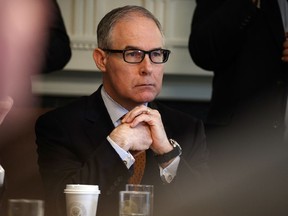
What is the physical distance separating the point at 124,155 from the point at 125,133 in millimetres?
82

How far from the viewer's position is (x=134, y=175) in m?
3.27

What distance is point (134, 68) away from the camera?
131 inches

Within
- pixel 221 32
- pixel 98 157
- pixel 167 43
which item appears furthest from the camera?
pixel 167 43

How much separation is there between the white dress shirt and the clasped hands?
26 millimetres

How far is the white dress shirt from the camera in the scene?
10.2ft

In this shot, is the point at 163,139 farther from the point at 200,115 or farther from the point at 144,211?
the point at 200,115

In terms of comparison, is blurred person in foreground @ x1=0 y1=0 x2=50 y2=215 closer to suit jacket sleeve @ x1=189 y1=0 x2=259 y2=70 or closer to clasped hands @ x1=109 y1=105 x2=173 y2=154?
clasped hands @ x1=109 y1=105 x2=173 y2=154

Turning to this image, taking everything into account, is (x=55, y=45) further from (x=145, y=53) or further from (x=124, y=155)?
(x=124, y=155)

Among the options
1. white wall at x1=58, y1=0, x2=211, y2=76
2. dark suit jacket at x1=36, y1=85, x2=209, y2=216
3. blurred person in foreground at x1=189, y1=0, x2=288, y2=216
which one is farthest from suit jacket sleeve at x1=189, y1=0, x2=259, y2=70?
white wall at x1=58, y1=0, x2=211, y2=76

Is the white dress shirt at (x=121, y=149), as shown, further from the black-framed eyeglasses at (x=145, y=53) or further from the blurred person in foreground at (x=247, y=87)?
the blurred person in foreground at (x=247, y=87)

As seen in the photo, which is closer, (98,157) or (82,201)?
(82,201)

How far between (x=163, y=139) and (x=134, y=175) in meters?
0.18

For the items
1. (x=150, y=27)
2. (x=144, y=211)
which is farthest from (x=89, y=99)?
(x=144, y=211)

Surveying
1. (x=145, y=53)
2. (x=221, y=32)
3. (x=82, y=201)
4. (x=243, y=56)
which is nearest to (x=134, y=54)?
(x=145, y=53)
